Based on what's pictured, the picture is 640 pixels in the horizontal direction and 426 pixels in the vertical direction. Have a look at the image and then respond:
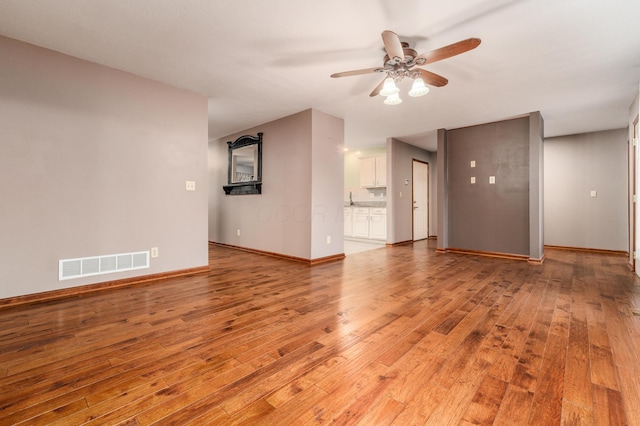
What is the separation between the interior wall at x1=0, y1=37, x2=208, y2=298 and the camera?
2666mm

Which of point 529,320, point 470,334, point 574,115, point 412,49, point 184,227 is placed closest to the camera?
point 470,334

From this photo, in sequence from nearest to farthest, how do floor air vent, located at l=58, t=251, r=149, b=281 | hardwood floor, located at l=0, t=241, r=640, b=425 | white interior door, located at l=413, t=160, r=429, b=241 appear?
hardwood floor, located at l=0, t=241, r=640, b=425
floor air vent, located at l=58, t=251, r=149, b=281
white interior door, located at l=413, t=160, r=429, b=241

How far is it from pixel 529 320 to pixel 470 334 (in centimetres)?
67

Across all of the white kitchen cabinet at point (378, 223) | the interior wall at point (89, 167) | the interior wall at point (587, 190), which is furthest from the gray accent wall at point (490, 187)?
the interior wall at point (89, 167)

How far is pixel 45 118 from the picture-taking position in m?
Result: 2.81

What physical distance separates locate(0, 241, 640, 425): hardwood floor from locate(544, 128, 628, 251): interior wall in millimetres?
3148

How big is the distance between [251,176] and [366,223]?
3.24 m

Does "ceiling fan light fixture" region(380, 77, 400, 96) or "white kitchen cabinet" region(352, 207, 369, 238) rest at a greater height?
"ceiling fan light fixture" region(380, 77, 400, 96)

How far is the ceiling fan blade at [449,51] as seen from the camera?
2031 millimetres

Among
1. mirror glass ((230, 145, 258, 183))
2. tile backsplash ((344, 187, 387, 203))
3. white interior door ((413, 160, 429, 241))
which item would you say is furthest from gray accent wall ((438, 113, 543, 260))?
mirror glass ((230, 145, 258, 183))

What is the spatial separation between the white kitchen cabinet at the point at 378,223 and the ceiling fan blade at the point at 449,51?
15.7 ft

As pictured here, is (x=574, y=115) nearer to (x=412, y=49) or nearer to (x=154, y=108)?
(x=412, y=49)

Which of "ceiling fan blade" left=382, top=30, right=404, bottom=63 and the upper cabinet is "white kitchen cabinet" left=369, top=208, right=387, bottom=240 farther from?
"ceiling fan blade" left=382, top=30, right=404, bottom=63

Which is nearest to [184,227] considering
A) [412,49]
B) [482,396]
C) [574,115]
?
[412,49]
